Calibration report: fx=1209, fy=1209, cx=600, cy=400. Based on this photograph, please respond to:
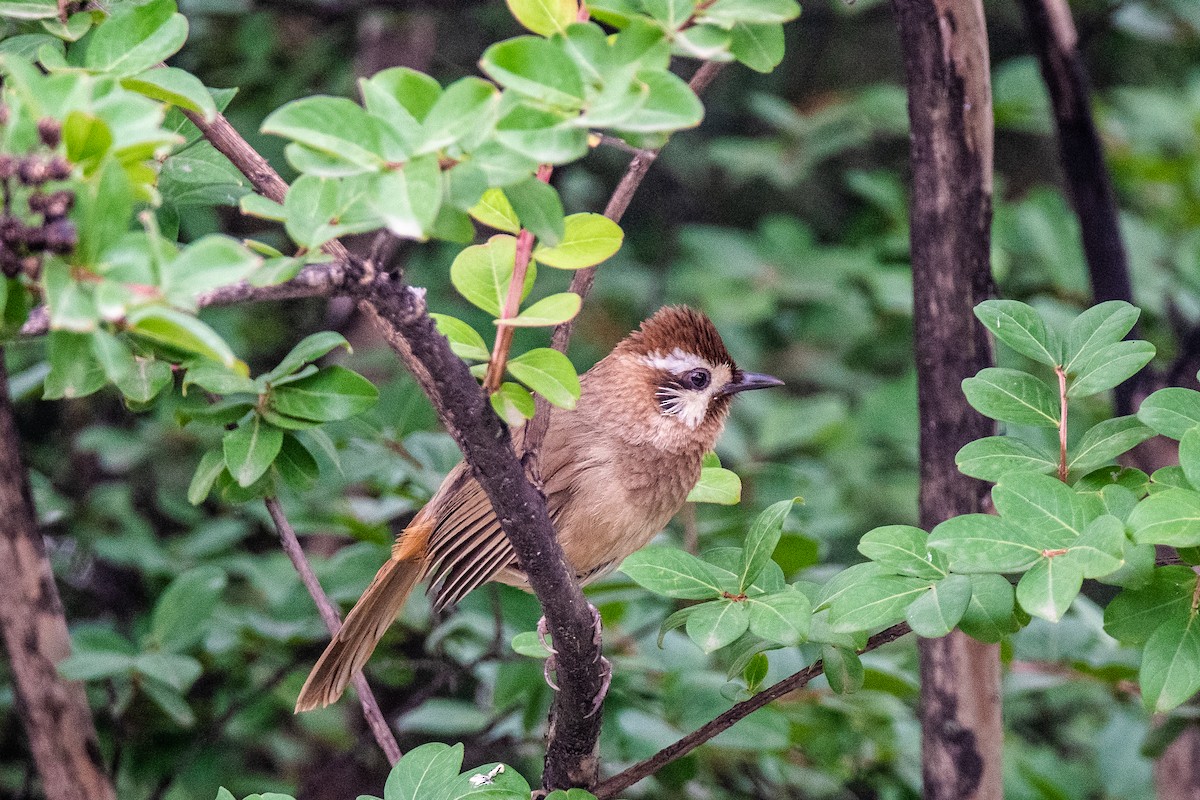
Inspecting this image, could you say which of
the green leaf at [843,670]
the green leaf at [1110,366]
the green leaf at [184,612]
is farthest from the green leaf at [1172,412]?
the green leaf at [184,612]

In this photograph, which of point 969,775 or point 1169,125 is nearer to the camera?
point 969,775

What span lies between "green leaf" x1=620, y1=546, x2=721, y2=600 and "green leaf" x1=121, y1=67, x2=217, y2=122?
91cm

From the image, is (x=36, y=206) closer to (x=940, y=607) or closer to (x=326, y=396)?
(x=326, y=396)

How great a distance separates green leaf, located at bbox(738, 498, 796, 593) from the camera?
1925 millimetres

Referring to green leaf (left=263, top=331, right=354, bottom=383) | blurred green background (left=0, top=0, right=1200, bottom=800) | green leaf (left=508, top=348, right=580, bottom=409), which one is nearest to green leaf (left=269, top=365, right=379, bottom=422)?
green leaf (left=263, top=331, right=354, bottom=383)

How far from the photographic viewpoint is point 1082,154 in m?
3.16

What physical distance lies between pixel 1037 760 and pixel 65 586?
316 cm

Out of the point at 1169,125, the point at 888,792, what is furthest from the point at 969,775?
the point at 1169,125

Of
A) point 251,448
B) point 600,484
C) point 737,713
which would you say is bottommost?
point 600,484

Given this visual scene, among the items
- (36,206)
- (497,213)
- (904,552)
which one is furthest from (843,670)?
(36,206)

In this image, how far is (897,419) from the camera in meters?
4.66

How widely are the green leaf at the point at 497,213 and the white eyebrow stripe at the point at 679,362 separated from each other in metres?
1.52

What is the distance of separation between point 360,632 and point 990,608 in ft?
5.16

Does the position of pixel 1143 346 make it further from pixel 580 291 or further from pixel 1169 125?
pixel 1169 125
